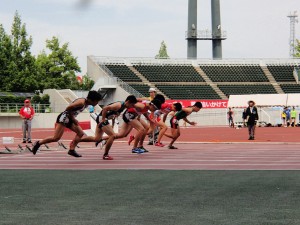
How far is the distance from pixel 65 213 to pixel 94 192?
6.43 ft

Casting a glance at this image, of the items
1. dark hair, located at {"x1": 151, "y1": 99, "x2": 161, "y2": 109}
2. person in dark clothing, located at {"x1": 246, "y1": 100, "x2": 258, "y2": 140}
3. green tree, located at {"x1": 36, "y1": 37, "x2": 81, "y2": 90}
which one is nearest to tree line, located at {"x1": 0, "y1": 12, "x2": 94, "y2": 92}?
green tree, located at {"x1": 36, "y1": 37, "x2": 81, "y2": 90}

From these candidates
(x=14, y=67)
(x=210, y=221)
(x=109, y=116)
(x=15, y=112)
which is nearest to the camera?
(x=210, y=221)

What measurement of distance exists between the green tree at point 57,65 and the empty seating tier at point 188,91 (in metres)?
10.8

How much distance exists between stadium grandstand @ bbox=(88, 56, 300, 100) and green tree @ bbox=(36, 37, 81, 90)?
2328 millimetres

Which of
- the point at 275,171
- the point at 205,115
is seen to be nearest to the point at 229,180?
the point at 275,171

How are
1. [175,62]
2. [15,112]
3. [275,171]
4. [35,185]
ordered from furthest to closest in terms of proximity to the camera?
[175,62], [15,112], [275,171], [35,185]

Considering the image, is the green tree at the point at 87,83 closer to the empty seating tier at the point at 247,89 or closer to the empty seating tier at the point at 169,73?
the empty seating tier at the point at 169,73

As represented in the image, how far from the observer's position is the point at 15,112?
2256 inches

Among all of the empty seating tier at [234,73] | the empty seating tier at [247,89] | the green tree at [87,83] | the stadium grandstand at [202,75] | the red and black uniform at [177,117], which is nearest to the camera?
the red and black uniform at [177,117]

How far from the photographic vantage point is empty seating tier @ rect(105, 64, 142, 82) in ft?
246

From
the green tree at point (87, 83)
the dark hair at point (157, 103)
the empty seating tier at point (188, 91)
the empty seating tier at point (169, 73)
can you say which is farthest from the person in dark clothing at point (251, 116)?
the green tree at point (87, 83)

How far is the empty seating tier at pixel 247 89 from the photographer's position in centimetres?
7634

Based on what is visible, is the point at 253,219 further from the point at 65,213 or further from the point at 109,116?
the point at 109,116

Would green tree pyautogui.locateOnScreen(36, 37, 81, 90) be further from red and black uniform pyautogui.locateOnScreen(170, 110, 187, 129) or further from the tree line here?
red and black uniform pyautogui.locateOnScreen(170, 110, 187, 129)
